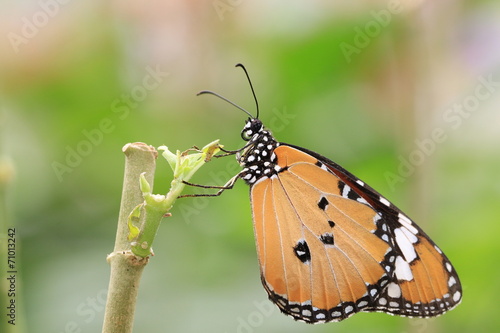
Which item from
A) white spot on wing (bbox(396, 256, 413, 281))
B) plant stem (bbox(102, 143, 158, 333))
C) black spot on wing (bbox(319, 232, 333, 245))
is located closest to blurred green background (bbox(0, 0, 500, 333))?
white spot on wing (bbox(396, 256, 413, 281))

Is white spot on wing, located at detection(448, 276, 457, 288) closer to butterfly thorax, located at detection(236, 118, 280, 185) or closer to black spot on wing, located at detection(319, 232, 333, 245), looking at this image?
black spot on wing, located at detection(319, 232, 333, 245)

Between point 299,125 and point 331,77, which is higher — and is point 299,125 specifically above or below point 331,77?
below

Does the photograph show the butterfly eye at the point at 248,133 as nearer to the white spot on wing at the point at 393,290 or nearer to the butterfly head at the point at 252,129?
the butterfly head at the point at 252,129

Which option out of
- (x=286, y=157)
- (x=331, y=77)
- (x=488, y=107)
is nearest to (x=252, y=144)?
(x=286, y=157)

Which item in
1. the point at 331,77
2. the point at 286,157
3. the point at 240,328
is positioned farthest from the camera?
the point at 331,77

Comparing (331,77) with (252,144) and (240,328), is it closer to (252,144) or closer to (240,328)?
(252,144)

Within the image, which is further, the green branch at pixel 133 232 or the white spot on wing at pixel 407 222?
the white spot on wing at pixel 407 222

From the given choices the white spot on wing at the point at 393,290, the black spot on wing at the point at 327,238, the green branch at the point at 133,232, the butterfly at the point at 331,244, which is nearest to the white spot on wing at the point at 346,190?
the butterfly at the point at 331,244
